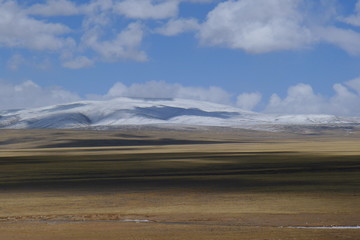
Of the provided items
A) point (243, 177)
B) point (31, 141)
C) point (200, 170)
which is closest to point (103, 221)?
point (243, 177)

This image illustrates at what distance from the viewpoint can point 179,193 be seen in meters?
44.6

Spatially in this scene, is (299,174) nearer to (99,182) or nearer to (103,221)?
(99,182)

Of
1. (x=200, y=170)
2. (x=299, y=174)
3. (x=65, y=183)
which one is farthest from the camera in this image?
(x=200, y=170)

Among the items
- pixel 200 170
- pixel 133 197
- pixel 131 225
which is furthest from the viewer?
pixel 200 170

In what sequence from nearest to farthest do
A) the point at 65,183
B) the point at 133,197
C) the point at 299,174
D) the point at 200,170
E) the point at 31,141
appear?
the point at 133,197 → the point at 65,183 → the point at 299,174 → the point at 200,170 → the point at 31,141

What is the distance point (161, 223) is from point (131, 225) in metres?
1.40

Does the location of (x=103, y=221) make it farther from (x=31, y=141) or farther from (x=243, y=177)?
(x=31, y=141)

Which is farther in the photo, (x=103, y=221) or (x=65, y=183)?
(x=65, y=183)

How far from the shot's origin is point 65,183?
51.4 m

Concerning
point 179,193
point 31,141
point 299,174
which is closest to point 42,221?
point 179,193

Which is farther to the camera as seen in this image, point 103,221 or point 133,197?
point 133,197

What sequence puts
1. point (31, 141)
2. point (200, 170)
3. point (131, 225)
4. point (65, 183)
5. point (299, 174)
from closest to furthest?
point (131, 225), point (65, 183), point (299, 174), point (200, 170), point (31, 141)

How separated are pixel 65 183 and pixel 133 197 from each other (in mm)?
10127

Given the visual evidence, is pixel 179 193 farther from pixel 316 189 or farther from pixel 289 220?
pixel 289 220
